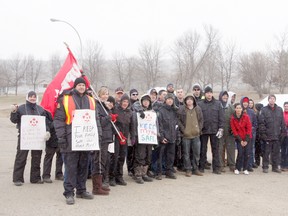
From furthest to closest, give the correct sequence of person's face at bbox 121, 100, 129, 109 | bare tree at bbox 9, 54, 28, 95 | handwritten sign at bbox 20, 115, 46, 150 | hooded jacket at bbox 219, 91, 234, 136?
bare tree at bbox 9, 54, 28, 95 < hooded jacket at bbox 219, 91, 234, 136 < person's face at bbox 121, 100, 129, 109 < handwritten sign at bbox 20, 115, 46, 150

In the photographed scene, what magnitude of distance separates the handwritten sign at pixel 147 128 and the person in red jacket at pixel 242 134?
2.29 metres

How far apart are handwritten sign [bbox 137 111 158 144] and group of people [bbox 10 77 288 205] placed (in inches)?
3.2

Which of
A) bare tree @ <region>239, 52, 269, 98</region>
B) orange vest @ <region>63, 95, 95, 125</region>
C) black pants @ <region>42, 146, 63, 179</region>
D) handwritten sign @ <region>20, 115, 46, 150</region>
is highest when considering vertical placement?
bare tree @ <region>239, 52, 269, 98</region>

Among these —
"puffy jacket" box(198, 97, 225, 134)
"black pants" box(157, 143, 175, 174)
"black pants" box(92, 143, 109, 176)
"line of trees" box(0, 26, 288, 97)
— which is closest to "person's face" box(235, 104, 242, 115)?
"puffy jacket" box(198, 97, 225, 134)

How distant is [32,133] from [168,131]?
2987 millimetres

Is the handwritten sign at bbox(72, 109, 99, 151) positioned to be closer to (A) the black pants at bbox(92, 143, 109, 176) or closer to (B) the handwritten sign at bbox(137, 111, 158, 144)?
(A) the black pants at bbox(92, 143, 109, 176)

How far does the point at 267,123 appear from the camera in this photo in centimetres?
978

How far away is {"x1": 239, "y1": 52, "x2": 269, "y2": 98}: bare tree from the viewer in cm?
4838

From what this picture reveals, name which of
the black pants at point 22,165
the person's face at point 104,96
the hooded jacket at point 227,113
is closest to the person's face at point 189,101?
the hooded jacket at point 227,113

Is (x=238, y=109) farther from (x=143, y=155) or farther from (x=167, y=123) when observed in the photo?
(x=143, y=155)

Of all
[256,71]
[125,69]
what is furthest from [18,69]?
[256,71]

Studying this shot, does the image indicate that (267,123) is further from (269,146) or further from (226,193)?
(226,193)

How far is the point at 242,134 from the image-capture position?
9336 millimetres

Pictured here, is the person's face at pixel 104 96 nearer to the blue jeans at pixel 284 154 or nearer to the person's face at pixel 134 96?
the person's face at pixel 134 96
